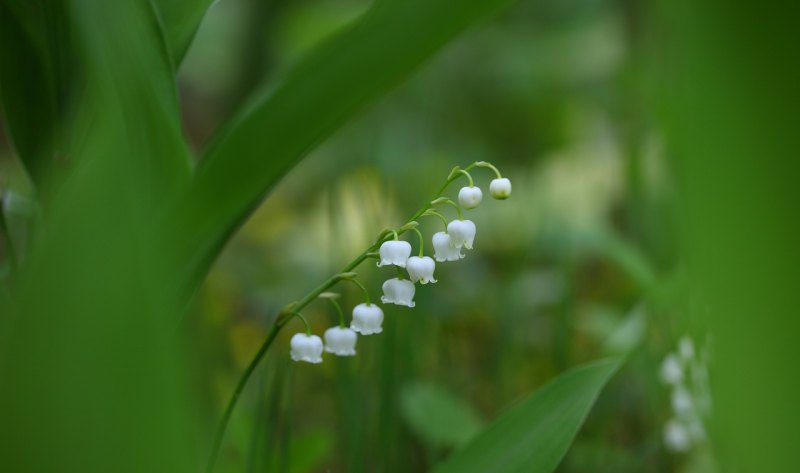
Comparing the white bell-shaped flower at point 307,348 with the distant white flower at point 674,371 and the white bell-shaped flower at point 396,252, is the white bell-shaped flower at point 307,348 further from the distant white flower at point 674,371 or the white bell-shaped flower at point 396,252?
the distant white flower at point 674,371

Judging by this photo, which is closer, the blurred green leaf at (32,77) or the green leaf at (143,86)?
the green leaf at (143,86)

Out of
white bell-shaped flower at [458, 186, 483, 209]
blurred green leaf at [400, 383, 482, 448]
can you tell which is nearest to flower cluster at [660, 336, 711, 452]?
blurred green leaf at [400, 383, 482, 448]

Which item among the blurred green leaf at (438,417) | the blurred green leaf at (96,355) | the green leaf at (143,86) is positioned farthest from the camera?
the blurred green leaf at (438,417)

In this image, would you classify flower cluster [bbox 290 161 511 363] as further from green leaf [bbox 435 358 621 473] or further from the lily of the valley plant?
green leaf [bbox 435 358 621 473]

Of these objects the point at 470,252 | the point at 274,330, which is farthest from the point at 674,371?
the point at 470,252

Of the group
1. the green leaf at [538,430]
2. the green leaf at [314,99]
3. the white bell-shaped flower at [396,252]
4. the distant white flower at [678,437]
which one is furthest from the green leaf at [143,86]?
the distant white flower at [678,437]

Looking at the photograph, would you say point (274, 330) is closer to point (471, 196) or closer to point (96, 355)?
point (471, 196)
